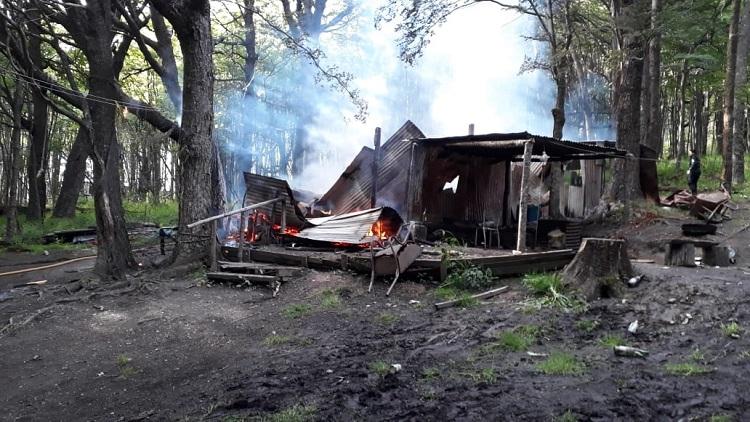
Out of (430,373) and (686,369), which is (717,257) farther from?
(430,373)

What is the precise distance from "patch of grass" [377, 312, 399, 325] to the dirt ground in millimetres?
38

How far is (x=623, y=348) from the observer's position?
527 centimetres

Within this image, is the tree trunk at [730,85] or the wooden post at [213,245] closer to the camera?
the wooden post at [213,245]

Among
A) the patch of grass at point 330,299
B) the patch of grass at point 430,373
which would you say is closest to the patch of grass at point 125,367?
the patch of grass at point 330,299

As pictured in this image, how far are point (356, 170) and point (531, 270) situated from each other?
813 cm

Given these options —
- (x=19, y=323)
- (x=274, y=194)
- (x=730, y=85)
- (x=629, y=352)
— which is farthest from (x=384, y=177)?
(x=730, y=85)

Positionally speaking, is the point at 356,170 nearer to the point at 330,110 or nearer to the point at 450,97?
the point at 330,110

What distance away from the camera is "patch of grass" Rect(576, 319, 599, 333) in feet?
19.9

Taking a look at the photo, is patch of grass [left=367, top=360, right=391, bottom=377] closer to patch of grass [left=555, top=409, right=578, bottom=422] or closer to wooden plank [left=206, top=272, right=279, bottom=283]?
patch of grass [left=555, top=409, right=578, bottom=422]

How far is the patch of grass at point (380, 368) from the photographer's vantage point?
16.4 feet

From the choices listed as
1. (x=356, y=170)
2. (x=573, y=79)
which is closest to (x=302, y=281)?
(x=356, y=170)

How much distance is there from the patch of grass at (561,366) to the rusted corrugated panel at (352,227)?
5859 mm

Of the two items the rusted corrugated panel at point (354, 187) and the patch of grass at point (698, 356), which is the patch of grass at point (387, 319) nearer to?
the patch of grass at point (698, 356)

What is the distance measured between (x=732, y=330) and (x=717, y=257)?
4.18m
